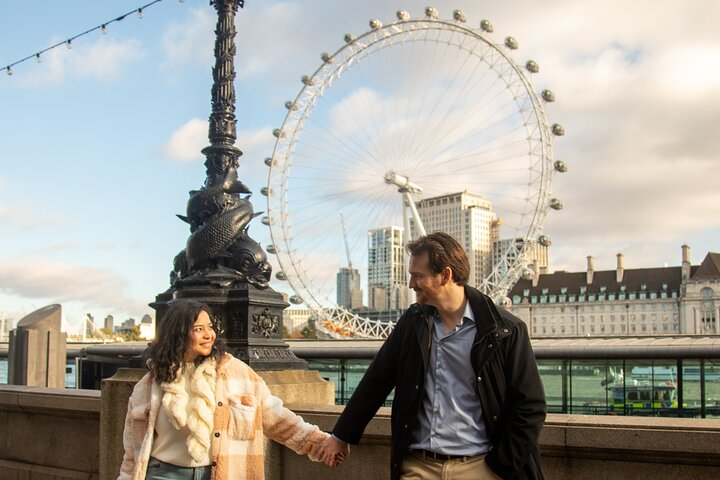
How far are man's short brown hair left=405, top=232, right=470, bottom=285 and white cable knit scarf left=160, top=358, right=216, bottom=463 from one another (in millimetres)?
1165

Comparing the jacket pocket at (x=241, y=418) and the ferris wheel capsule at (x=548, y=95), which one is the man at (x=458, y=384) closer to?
the jacket pocket at (x=241, y=418)

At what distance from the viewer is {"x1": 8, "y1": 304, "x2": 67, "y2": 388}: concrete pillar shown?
14.0 meters

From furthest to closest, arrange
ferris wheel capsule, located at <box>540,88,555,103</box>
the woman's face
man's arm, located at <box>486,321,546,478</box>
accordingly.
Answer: ferris wheel capsule, located at <box>540,88,555,103</box>, the woman's face, man's arm, located at <box>486,321,546,478</box>

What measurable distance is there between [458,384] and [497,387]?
0.17 metres

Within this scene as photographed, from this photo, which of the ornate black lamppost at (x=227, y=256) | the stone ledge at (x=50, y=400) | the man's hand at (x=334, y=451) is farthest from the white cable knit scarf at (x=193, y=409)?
the stone ledge at (x=50, y=400)

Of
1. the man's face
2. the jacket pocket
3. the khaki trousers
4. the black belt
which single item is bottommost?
the khaki trousers

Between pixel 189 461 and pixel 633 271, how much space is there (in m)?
137

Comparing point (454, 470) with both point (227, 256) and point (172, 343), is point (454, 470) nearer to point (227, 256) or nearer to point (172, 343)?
point (172, 343)

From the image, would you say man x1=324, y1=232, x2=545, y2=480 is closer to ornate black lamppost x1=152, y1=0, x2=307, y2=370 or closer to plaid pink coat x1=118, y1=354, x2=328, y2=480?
plaid pink coat x1=118, y1=354, x2=328, y2=480

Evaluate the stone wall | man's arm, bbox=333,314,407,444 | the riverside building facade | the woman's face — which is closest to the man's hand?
man's arm, bbox=333,314,407,444

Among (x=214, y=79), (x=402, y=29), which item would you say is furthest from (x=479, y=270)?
(x=214, y=79)

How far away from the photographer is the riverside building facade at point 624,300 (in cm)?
12544

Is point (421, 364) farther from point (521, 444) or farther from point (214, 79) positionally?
point (214, 79)

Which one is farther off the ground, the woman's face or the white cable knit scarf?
the woman's face
